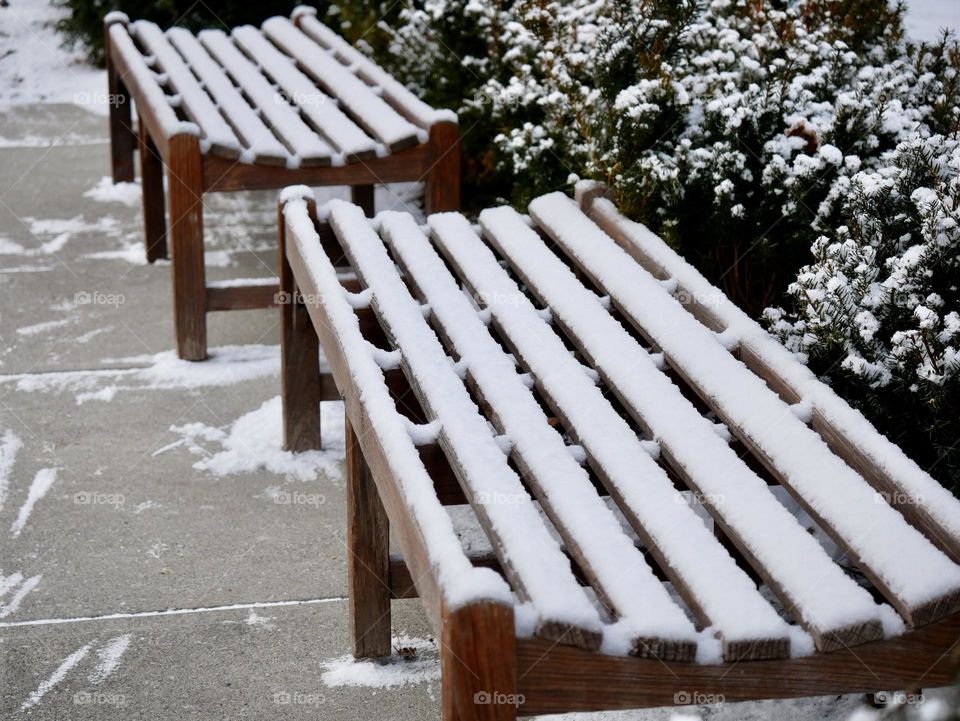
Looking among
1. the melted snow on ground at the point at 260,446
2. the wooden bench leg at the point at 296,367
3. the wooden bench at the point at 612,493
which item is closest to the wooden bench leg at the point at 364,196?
the melted snow on ground at the point at 260,446

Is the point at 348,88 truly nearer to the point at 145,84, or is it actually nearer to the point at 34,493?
the point at 145,84

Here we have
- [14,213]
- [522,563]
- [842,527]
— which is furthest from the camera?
[14,213]

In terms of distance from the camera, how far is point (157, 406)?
415cm

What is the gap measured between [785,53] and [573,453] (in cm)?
203

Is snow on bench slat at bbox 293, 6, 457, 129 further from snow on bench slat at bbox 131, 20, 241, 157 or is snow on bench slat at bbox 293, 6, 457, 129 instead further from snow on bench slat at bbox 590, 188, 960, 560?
snow on bench slat at bbox 590, 188, 960, 560

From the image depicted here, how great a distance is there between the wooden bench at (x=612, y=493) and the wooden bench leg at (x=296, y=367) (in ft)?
1.05

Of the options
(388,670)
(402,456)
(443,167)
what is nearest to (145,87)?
(443,167)

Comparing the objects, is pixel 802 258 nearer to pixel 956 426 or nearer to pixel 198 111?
pixel 956 426

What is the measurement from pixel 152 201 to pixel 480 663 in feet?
13.6

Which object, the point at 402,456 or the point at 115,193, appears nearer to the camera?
the point at 402,456

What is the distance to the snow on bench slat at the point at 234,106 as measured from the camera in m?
4.07

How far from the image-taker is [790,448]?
2.19 m

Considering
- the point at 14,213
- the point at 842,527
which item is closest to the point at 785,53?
the point at 842,527

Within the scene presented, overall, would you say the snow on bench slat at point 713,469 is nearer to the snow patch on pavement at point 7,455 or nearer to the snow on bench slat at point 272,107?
the snow on bench slat at point 272,107
